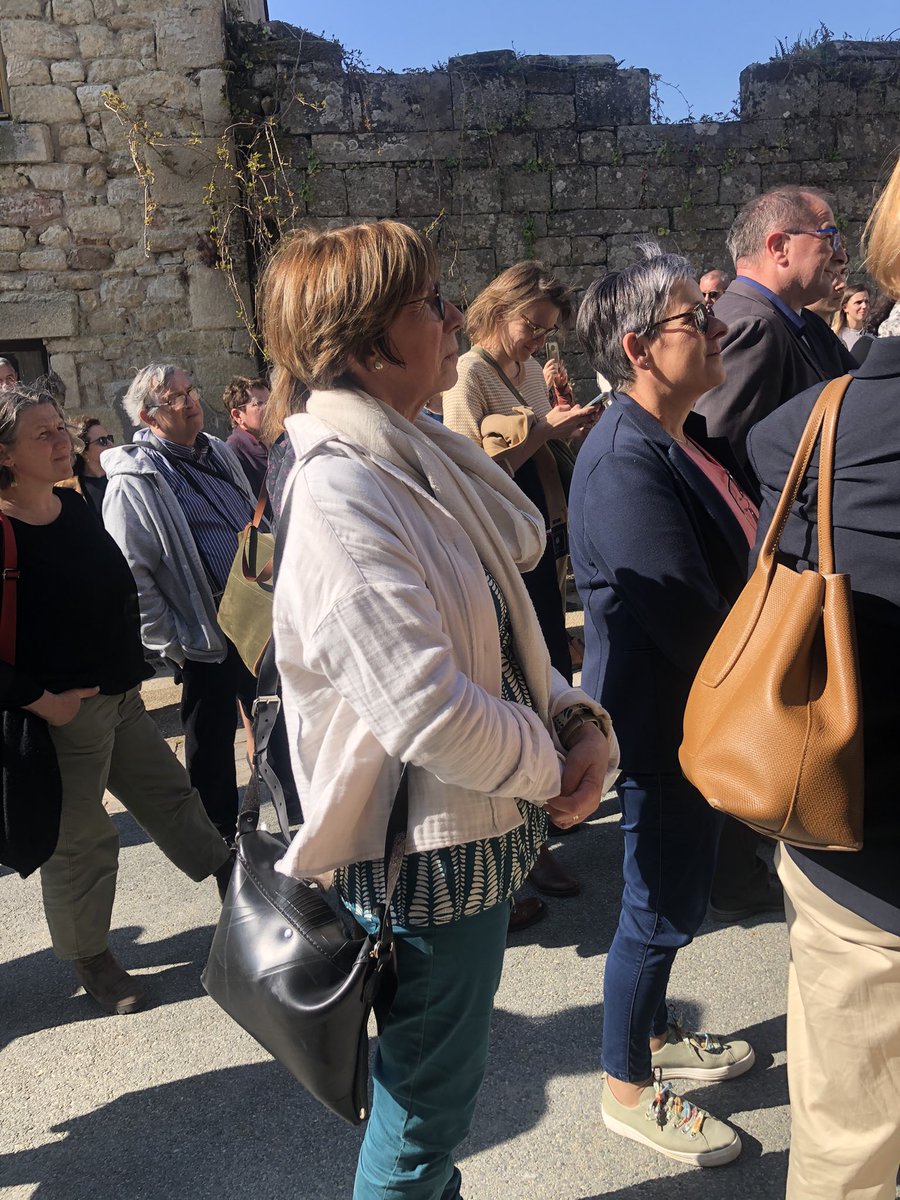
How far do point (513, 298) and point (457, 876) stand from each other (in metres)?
2.73

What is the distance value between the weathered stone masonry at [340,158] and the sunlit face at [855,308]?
203 cm

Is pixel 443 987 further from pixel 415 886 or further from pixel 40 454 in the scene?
pixel 40 454

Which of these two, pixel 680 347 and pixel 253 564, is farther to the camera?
pixel 253 564

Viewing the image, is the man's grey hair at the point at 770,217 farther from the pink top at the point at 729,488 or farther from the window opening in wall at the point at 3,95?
the window opening in wall at the point at 3,95

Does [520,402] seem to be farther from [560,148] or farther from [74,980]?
[560,148]

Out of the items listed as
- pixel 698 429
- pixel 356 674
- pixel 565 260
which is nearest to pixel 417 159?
pixel 565 260

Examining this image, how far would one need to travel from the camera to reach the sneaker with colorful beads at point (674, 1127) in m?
2.12

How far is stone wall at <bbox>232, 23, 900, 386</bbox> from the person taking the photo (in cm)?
766

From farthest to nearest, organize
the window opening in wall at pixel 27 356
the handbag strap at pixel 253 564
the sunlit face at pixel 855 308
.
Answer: the window opening in wall at pixel 27 356, the sunlit face at pixel 855 308, the handbag strap at pixel 253 564

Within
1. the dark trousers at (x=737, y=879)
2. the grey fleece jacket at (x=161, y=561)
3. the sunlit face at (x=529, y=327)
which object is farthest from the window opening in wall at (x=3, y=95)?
the dark trousers at (x=737, y=879)

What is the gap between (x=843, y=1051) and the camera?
144 centimetres

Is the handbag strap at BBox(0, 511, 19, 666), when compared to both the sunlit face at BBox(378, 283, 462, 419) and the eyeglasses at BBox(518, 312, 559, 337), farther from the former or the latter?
the eyeglasses at BBox(518, 312, 559, 337)

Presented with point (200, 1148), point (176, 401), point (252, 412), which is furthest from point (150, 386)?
point (200, 1148)

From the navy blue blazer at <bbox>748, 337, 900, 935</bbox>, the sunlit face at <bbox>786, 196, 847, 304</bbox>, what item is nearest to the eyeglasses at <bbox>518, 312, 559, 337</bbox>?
the sunlit face at <bbox>786, 196, 847, 304</bbox>
